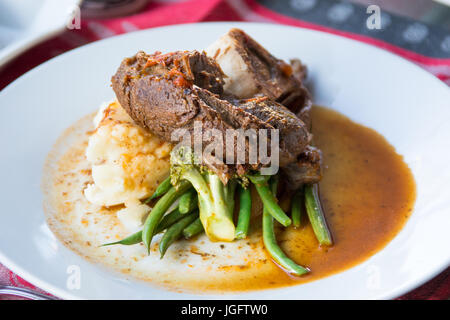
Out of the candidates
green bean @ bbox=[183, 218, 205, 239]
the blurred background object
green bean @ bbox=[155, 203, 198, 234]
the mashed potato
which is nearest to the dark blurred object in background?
the mashed potato

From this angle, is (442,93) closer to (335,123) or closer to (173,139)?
(335,123)

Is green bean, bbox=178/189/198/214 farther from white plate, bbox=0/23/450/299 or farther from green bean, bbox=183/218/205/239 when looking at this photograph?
white plate, bbox=0/23/450/299

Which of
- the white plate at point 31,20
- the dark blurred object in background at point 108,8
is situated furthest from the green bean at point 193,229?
the dark blurred object in background at point 108,8

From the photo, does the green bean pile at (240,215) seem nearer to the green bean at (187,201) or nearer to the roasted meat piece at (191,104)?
the green bean at (187,201)

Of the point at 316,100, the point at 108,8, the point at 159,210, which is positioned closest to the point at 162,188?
the point at 159,210

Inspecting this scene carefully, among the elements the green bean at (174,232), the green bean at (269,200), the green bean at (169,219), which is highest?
the green bean at (269,200)
